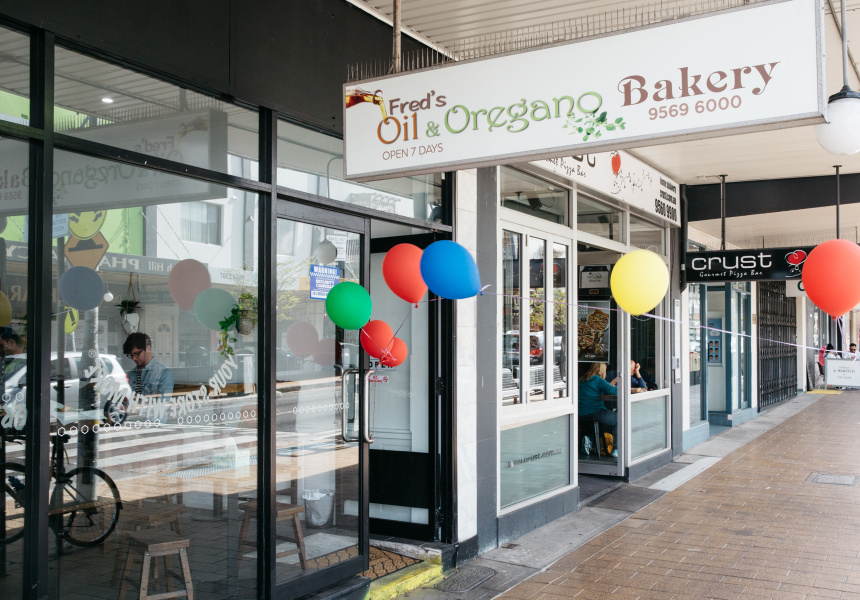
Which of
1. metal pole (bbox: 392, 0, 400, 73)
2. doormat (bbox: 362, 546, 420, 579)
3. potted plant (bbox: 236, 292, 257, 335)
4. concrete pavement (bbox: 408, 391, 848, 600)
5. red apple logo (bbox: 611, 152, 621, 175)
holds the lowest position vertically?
concrete pavement (bbox: 408, 391, 848, 600)

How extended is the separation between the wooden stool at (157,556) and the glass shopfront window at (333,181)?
6.72 ft

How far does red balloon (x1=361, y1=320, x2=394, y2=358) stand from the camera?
503 cm

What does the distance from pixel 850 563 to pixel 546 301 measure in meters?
3.23

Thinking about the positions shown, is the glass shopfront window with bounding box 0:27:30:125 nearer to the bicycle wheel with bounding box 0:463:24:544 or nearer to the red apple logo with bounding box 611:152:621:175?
the bicycle wheel with bounding box 0:463:24:544

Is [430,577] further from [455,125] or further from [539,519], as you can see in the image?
[455,125]

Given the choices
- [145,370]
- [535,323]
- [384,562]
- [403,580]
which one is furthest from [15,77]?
[535,323]

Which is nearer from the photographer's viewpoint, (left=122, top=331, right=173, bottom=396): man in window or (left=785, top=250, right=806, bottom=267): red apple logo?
(left=122, top=331, right=173, bottom=396): man in window

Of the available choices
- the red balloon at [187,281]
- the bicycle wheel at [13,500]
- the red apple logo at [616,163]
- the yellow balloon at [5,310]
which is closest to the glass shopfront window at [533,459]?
the red apple logo at [616,163]

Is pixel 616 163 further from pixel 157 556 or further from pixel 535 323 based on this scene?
pixel 157 556

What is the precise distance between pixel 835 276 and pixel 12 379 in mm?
4207

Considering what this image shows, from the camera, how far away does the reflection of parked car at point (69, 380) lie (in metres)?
3.08

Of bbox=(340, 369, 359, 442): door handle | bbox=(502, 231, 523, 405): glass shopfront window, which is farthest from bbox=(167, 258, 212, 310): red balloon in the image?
bbox=(502, 231, 523, 405): glass shopfront window

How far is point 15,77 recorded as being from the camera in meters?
3.14

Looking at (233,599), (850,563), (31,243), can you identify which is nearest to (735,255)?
(850,563)
